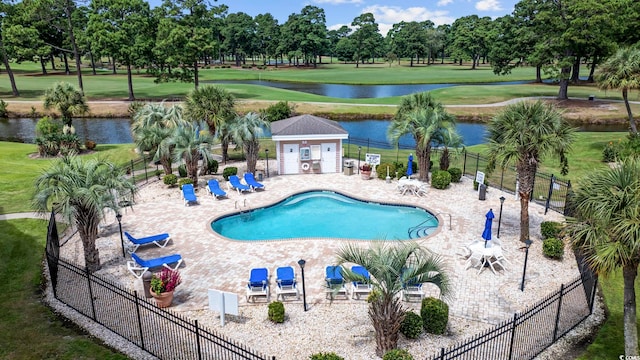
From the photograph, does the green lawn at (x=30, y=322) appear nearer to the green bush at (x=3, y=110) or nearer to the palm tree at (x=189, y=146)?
the palm tree at (x=189, y=146)

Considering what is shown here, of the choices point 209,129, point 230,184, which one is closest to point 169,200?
point 230,184

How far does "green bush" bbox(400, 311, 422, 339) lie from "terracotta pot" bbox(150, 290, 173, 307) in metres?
7.08

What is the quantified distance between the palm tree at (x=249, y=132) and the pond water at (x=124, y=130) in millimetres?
14777

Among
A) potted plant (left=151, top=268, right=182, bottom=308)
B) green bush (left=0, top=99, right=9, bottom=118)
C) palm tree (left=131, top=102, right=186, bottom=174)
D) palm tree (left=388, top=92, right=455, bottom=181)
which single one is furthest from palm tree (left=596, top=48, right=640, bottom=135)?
green bush (left=0, top=99, right=9, bottom=118)

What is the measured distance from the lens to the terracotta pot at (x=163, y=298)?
1332 cm

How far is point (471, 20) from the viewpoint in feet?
440

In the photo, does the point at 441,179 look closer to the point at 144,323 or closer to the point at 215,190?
the point at 215,190

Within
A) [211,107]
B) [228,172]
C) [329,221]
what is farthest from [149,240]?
[211,107]

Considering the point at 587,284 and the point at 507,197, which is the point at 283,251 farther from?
the point at 507,197

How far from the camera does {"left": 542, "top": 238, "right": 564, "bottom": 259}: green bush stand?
16547mm

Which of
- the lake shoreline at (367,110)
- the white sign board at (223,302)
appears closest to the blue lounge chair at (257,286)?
the white sign board at (223,302)

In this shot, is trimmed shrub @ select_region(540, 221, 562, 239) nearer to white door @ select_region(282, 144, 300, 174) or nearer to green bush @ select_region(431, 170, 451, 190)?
green bush @ select_region(431, 170, 451, 190)

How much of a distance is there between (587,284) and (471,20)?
449 ft

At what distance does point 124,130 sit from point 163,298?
38.4 metres
